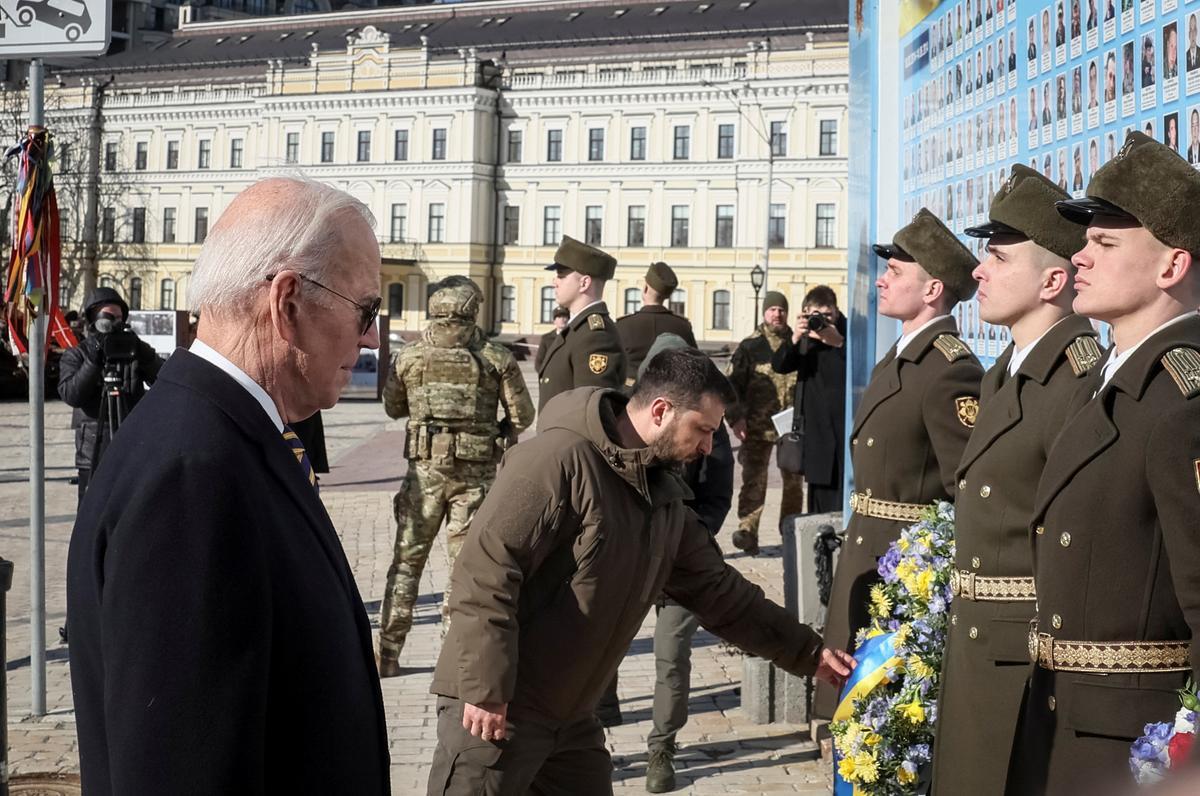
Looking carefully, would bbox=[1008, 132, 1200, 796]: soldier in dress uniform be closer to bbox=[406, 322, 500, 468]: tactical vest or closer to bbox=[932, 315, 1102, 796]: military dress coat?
bbox=[932, 315, 1102, 796]: military dress coat

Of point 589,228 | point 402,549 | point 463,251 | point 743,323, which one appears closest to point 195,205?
point 463,251

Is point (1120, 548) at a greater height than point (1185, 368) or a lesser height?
lesser

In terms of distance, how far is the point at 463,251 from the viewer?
74.3m

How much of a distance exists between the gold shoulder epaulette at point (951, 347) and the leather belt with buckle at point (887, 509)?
52cm

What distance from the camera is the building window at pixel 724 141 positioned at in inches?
2766

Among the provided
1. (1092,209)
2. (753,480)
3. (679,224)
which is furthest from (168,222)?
(1092,209)

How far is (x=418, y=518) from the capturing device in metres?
8.01

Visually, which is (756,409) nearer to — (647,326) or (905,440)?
(647,326)

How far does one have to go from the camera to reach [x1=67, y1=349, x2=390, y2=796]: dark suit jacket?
1940mm

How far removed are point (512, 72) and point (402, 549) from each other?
68668mm

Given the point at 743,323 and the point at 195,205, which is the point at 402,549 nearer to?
the point at 743,323

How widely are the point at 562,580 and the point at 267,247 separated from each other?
188 cm

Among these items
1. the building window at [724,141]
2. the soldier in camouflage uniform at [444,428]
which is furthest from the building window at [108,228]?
the soldier in camouflage uniform at [444,428]

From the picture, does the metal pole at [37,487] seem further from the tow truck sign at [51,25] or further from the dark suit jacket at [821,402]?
the dark suit jacket at [821,402]
